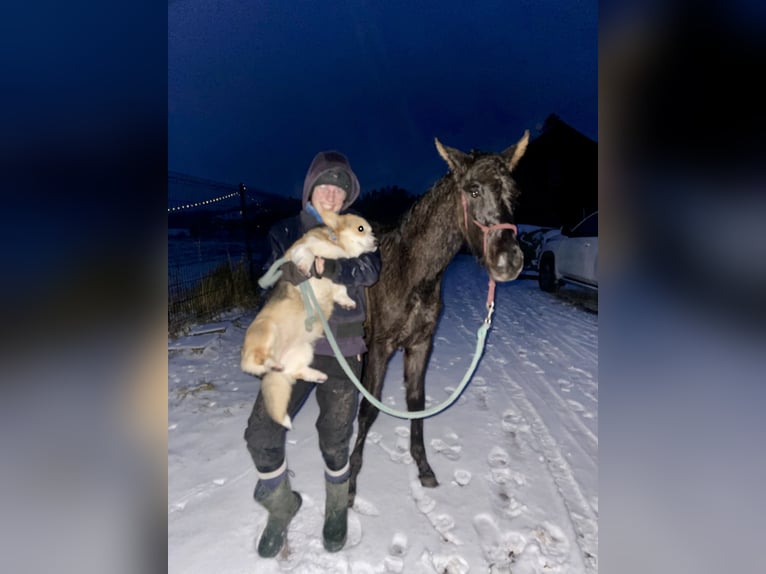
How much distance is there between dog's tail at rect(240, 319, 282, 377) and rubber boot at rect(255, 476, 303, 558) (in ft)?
2.62

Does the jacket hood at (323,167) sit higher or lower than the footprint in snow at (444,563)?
higher

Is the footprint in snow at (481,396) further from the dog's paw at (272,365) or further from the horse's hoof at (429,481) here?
the dog's paw at (272,365)

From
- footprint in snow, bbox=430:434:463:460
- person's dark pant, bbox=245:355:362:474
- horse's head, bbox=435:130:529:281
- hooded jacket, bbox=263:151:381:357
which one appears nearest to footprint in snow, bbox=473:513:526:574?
footprint in snow, bbox=430:434:463:460

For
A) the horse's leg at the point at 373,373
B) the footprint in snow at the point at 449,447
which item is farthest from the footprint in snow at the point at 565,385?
the horse's leg at the point at 373,373

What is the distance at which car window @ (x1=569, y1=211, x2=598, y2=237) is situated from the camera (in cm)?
872

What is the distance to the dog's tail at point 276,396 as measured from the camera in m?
2.02

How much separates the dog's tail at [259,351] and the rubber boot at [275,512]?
2.62 ft

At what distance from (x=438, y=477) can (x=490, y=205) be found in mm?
2320

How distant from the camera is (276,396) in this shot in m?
2.03
